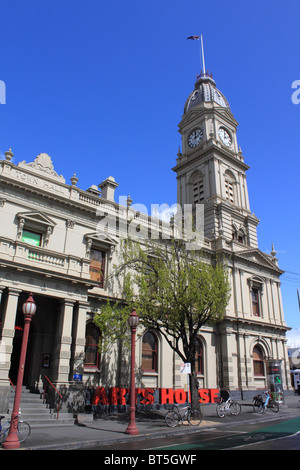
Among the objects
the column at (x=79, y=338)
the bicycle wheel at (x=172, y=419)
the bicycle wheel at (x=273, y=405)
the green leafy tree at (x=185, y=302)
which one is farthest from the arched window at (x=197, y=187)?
the bicycle wheel at (x=172, y=419)

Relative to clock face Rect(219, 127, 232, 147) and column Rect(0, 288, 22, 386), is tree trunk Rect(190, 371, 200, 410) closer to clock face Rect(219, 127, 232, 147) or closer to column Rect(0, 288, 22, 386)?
column Rect(0, 288, 22, 386)

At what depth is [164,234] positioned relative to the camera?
26.7 metres

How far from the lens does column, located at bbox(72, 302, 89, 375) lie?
710 inches

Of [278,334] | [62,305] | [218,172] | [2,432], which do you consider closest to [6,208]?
[62,305]

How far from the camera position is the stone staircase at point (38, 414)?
1537 centimetres

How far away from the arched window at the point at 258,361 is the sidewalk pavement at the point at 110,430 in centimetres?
852

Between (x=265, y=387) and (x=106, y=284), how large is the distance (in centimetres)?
1801

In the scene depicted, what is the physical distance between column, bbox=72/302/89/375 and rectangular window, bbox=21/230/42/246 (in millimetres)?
4780

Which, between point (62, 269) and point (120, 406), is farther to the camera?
point (120, 406)

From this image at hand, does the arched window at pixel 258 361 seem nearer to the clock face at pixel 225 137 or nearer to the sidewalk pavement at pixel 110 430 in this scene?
the sidewalk pavement at pixel 110 430

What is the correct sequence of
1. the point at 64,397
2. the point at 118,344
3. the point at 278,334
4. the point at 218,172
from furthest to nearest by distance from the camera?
1. the point at 218,172
2. the point at 278,334
3. the point at 118,344
4. the point at 64,397
